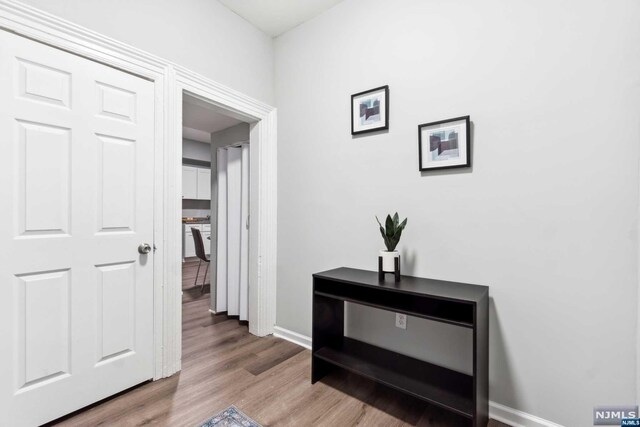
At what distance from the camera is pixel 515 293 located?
1499 mm

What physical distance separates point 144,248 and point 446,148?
192 centimetres

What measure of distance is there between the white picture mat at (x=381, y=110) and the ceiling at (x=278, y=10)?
2.66 feet

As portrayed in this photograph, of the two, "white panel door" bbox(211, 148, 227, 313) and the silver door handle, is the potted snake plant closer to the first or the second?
the silver door handle

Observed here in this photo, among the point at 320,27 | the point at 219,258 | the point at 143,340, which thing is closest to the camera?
the point at 143,340

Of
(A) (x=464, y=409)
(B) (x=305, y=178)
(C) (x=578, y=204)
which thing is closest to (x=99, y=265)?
(B) (x=305, y=178)

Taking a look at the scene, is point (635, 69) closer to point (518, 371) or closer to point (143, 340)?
point (518, 371)

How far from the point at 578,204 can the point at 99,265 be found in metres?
2.47

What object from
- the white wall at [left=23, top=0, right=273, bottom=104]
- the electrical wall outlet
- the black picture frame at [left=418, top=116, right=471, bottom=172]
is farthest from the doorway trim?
the black picture frame at [left=418, top=116, right=471, bottom=172]

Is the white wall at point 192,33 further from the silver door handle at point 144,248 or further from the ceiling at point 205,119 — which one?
the silver door handle at point 144,248

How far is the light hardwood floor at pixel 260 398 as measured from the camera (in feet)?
4.97

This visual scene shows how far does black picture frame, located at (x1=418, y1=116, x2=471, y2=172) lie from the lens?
1.62 meters

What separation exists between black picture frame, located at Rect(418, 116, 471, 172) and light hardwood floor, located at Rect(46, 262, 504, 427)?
4.50 feet

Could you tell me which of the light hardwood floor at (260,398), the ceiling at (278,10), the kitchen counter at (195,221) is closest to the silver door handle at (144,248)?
the light hardwood floor at (260,398)

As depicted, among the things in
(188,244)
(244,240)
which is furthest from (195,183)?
(244,240)
